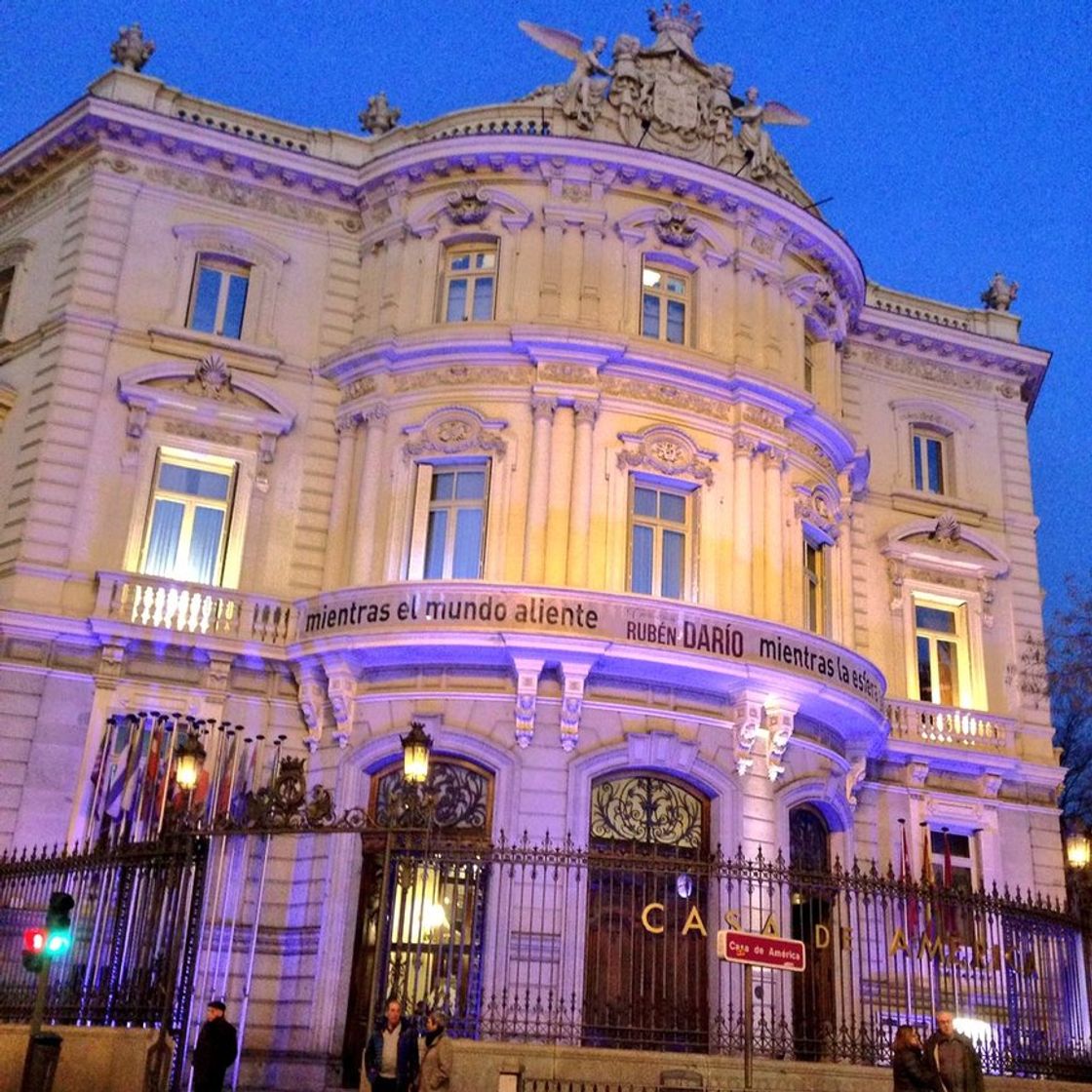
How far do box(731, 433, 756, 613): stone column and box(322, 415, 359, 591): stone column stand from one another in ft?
22.0

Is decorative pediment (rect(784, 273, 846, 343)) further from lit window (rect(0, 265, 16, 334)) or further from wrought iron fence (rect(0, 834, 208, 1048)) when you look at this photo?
wrought iron fence (rect(0, 834, 208, 1048))

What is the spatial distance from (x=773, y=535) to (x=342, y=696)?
7942 mm

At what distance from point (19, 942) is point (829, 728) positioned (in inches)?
532

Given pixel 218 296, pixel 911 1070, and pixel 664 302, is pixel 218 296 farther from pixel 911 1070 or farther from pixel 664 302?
pixel 911 1070

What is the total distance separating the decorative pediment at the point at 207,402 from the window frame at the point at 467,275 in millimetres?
3471

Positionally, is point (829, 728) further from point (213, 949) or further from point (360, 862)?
A: point (213, 949)

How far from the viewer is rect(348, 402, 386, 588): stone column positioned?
76.0ft

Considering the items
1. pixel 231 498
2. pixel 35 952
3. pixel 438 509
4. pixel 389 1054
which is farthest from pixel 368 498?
pixel 35 952

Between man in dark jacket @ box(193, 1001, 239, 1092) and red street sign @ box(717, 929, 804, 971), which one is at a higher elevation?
red street sign @ box(717, 929, 804, 971)

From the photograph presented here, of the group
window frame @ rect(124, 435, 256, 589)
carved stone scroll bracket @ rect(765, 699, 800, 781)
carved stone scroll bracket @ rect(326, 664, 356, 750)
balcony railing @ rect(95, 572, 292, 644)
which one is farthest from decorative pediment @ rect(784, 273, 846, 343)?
balcony railing @ rect(95, 572, 292, 644)

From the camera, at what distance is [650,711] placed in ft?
71.5

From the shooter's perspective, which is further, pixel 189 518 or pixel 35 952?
pixel 189 518

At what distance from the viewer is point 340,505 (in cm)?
2409

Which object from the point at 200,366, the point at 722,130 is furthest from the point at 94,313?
the point at 722,130
